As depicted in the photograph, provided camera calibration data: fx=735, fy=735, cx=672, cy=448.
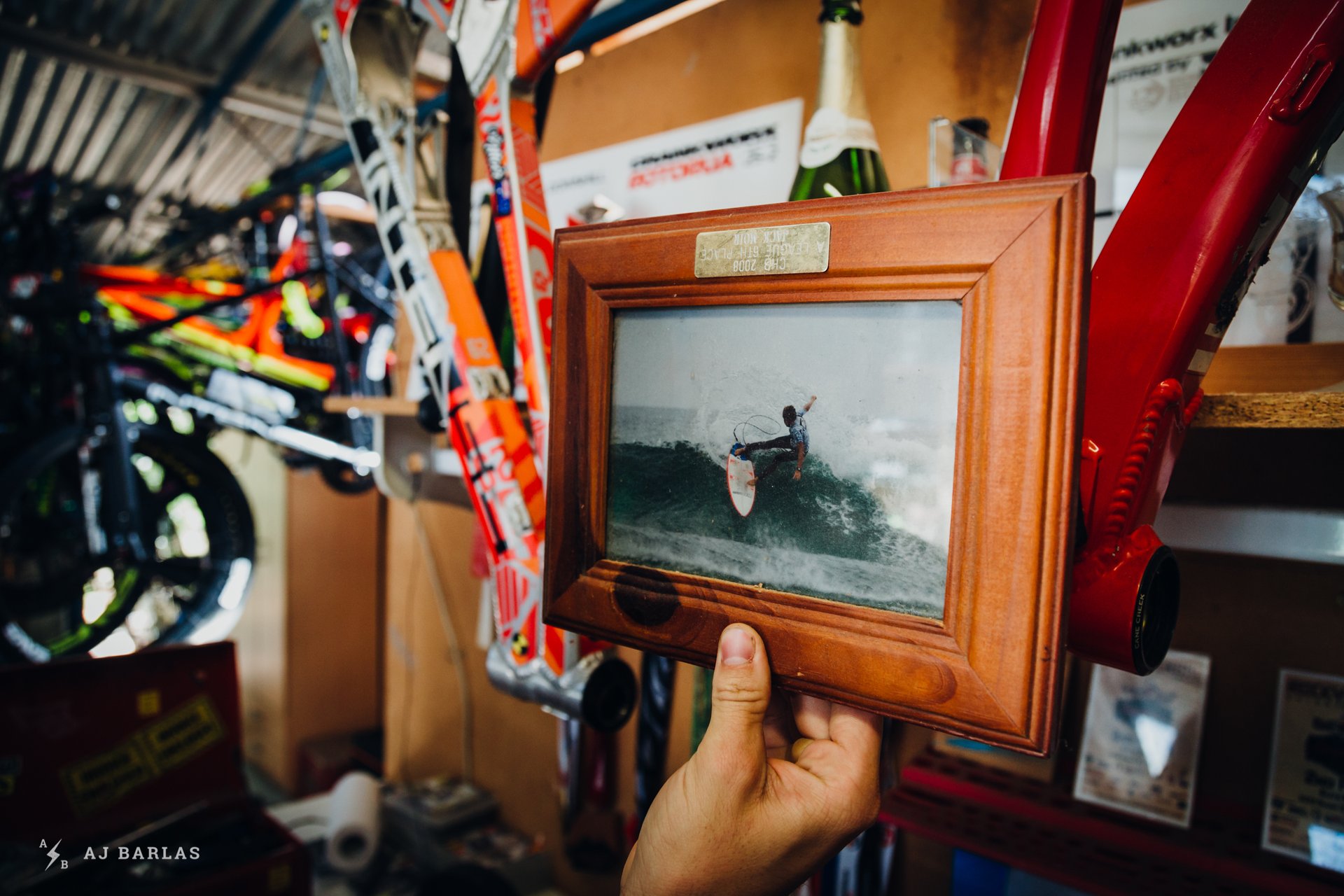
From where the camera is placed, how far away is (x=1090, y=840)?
2.06ft

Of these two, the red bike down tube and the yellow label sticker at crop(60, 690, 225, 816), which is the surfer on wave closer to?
the red bike down tube

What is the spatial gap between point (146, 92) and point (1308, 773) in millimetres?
3486

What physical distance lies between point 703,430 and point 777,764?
22 centimetres

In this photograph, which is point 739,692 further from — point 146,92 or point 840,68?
point 146,92

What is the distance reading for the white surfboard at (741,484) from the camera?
396 mm

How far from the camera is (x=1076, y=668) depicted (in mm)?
737

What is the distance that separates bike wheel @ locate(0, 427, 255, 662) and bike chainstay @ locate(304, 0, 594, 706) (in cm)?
159

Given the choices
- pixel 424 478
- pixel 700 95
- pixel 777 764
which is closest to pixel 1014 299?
pixel 777 764

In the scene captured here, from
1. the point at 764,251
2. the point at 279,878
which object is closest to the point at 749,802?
the point at 764,251

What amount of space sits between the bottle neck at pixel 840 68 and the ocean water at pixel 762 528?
0.32 metres

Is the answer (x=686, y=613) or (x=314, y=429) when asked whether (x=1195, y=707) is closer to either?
(x=686, y=613)

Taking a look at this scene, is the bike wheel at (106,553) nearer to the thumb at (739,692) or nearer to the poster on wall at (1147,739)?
the thumb at (739,692)

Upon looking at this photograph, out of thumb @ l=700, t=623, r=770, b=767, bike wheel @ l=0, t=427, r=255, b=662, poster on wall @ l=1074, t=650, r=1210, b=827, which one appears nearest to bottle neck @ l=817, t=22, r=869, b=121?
thumb @ l=700, t=623, r=770, b=767

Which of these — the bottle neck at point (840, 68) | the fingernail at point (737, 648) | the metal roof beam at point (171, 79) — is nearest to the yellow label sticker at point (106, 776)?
the fingernail at point (737, 648)
